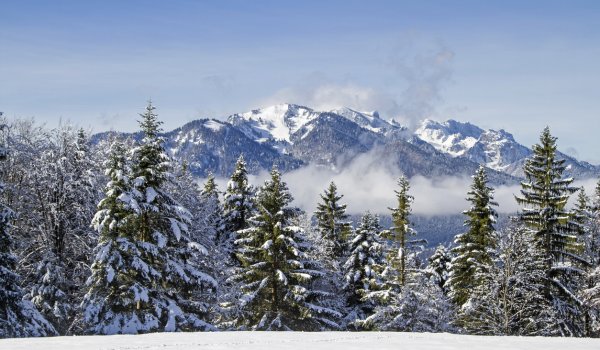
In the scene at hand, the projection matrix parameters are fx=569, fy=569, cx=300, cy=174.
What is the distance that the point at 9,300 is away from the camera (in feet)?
71.2

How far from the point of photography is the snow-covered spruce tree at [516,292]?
27719 mm

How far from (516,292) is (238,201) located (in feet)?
61.2

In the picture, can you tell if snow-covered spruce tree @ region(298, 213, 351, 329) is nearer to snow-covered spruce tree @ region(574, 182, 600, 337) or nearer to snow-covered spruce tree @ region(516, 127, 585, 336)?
snow-covered spruce tree @ region(516, 127, 585, 336)

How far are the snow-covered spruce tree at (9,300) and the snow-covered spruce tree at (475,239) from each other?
76.6 feet

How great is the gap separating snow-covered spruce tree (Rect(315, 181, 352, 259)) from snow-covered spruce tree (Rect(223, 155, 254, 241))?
601 centimetres

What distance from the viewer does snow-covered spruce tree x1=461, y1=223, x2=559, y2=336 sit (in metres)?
27.7

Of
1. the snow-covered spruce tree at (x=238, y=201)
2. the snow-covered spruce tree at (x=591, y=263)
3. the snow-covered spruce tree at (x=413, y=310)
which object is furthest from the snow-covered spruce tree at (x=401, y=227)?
the snow-covered spruce tree at (x=591, y=263)

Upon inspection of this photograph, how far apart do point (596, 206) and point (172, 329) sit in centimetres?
2394

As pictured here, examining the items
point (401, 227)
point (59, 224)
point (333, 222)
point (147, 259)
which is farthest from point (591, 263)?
point (59, 224)

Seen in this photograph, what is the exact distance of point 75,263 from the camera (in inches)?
1128

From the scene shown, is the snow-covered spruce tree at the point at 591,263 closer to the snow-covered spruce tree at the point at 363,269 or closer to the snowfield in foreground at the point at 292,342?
the snowfield in foreground at the point at 292,342

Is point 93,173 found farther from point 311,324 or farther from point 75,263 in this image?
point 311,324

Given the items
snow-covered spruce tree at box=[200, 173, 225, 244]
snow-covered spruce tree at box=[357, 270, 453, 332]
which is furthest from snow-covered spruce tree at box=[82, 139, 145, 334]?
snow-covered spruce tree at box=[357, 270, 453, 332]

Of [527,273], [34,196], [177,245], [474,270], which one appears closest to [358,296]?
[474,270]
